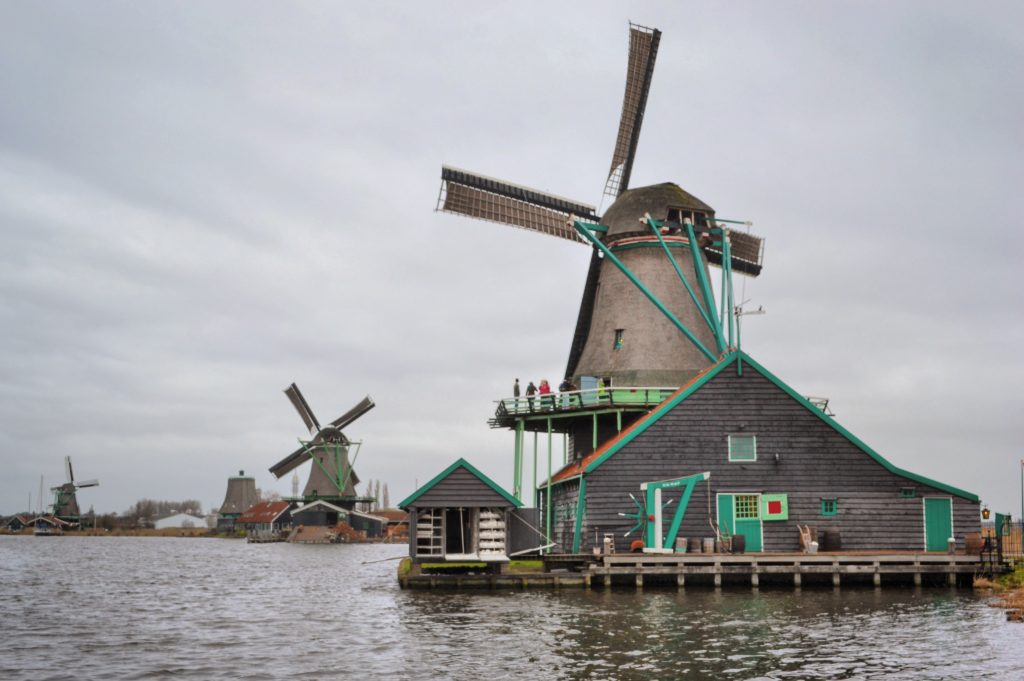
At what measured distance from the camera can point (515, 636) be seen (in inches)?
865

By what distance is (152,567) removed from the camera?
57.0m

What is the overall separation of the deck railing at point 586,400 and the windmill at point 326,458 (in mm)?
61948

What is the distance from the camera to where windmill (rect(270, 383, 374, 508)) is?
101m

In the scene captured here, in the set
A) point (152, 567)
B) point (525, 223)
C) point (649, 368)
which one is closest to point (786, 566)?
point (649, 368)

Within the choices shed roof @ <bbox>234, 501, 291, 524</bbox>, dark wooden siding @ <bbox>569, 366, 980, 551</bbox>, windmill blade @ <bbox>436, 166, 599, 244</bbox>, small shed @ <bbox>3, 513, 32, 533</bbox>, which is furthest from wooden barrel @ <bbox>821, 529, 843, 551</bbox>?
small shed @ <bbox>3, 513, 32, 533</bbox>

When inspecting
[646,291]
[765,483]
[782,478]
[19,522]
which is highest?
[646,291]

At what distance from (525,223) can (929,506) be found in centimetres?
2170

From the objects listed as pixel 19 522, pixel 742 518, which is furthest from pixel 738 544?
pixel 19 522

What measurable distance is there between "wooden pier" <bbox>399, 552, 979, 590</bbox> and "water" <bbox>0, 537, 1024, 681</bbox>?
2.94 feet

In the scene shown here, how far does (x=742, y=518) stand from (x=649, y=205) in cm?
1496

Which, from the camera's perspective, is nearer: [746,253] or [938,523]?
[938,523]

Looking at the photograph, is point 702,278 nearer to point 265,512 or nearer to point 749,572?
point 749,572

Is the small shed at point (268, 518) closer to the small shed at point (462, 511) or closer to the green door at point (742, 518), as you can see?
the small shed at point (462, 511)

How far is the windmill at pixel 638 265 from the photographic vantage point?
4272 centimetres
